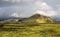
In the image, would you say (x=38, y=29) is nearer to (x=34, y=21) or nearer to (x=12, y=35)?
(x=34, y=21)

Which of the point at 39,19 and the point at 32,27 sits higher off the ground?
the point at 39,19

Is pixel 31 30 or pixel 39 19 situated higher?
pixel 39 19

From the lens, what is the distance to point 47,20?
5469mm

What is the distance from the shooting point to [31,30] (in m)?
5.38

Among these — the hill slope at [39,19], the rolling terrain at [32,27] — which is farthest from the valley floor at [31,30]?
the hill slope at [39,19]

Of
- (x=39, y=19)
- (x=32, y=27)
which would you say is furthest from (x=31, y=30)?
(x=39, y=19)

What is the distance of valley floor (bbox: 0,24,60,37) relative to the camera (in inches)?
207

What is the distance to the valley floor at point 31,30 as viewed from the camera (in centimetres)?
525

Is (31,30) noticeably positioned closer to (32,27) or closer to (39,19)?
(32,27)

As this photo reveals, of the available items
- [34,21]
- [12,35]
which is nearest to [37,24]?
[34,21]

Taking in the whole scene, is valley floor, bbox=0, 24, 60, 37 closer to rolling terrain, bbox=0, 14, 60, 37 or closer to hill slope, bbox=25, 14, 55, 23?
rolling terrain, bbox=0, 14, 60, 37

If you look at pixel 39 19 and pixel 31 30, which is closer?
pixel 31 30

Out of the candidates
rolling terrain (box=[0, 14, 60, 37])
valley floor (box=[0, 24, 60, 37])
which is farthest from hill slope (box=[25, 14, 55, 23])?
valley floor (box=[0, 24, 60, 37])

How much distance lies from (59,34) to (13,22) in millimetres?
1644
